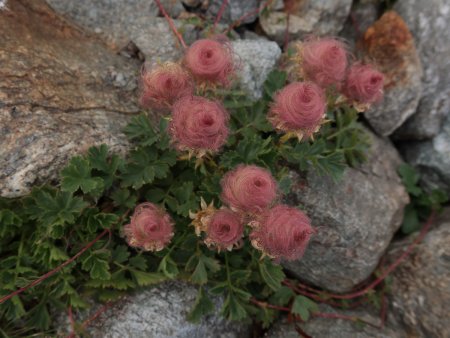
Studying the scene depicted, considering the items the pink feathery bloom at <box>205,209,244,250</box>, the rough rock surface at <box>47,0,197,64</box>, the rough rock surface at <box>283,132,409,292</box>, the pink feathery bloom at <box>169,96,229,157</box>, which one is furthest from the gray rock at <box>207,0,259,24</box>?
the pink feathery bloom at <box>205,209,244,250</box>

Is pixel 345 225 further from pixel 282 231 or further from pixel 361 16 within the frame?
pixel 361 16

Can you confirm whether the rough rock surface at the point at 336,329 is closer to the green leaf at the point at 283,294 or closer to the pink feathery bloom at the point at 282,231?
the green leaf at the point at 283,294

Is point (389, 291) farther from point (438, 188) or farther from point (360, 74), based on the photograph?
point (360, 74)

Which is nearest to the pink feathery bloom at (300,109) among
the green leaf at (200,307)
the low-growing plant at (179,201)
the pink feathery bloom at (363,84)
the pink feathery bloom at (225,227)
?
the low-growing plant at (179,201)

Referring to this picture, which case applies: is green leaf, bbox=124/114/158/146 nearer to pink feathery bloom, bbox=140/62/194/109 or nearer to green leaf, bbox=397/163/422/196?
pink feathery bloom, bbox=140/62/194/109

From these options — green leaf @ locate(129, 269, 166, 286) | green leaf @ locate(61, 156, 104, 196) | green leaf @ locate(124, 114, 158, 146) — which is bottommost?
green leaf @ locate(129, 269, 166, 286)

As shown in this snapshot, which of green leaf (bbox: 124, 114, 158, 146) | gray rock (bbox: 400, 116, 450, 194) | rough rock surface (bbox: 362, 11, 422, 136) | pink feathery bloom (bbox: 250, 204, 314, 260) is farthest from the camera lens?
gray rock (bbox: 400, 116, 450, 194)

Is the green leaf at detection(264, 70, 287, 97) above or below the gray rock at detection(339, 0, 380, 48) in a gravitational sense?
below
